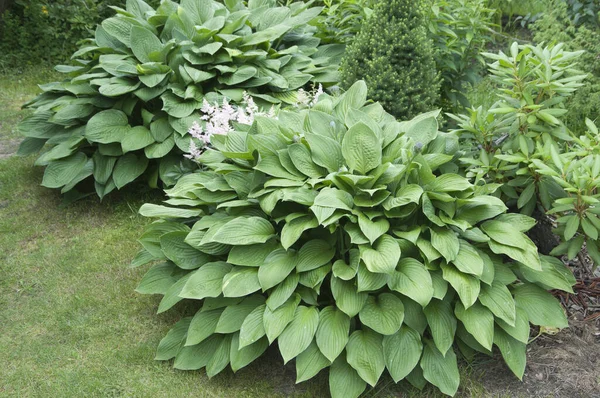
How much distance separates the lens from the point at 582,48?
15.5 ft

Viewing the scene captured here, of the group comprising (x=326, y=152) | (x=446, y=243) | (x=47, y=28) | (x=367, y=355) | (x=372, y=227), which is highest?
(x=326, y=152)

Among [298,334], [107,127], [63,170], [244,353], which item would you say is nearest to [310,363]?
[298,334]

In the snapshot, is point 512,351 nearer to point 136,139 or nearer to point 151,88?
point 136,139

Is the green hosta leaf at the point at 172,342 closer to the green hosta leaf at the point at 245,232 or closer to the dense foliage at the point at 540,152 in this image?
the green hosta leaf at the point at 245,232

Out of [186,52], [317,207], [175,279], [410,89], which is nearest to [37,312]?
[175,279]

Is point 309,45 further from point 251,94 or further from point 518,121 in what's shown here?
point 518,121

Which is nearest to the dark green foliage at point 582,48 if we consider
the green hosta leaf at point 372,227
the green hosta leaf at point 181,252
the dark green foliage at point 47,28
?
the green hosta leaf at point 372,227

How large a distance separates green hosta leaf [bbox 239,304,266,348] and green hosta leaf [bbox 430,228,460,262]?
1.03m

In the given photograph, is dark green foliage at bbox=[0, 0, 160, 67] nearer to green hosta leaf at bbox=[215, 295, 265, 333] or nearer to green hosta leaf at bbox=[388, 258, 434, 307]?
green hosta leaf at bbox=[215, 295, 265, 333]

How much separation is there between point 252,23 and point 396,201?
3296 millimetres

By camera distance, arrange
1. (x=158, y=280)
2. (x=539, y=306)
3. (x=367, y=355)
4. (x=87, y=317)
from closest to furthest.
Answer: (x=367, y=355) → (x=539, y=306) → (x=158, y=280) → (x=87, y=317)

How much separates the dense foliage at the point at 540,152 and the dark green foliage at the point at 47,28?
6673 mm

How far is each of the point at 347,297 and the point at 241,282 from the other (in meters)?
0.60

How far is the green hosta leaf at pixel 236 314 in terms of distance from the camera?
3400 mm
